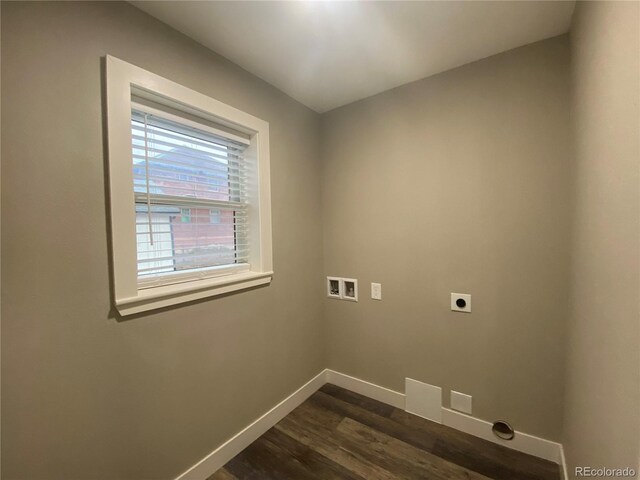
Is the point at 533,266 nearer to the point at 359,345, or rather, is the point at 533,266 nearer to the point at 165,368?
the point at 359,345

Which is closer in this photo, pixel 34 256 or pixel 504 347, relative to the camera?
pixel 34 256

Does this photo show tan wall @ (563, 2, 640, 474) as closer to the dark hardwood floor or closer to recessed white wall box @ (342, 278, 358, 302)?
the dark hardwood floor

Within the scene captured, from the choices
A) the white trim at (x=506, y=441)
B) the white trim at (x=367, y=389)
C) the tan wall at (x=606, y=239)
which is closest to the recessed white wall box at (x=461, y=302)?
the tan wall at (x=606, y=239)

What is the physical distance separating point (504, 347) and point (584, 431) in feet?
1.85

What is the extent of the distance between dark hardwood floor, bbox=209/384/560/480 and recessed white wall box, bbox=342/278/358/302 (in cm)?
86

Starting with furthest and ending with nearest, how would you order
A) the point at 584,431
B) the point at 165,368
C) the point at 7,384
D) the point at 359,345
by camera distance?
the point at 359,345
the point at 165,368
the point at 584,431
the point at 7,384

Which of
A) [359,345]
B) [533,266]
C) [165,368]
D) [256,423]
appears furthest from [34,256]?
[533,266]

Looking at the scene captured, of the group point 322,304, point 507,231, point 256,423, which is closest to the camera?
point 507,231

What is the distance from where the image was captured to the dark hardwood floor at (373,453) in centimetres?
140

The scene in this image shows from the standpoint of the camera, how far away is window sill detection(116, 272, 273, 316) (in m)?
1.14

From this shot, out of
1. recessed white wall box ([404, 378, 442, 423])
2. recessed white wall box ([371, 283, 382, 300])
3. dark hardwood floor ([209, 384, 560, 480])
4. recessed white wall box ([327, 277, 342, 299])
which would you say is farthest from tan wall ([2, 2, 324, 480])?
recessed white wall box ([404, 378, 442, 423])

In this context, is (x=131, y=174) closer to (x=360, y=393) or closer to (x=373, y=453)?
(x=373, y=453)

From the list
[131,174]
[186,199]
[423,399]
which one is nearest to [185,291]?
[186,199]

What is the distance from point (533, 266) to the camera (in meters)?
1.46
